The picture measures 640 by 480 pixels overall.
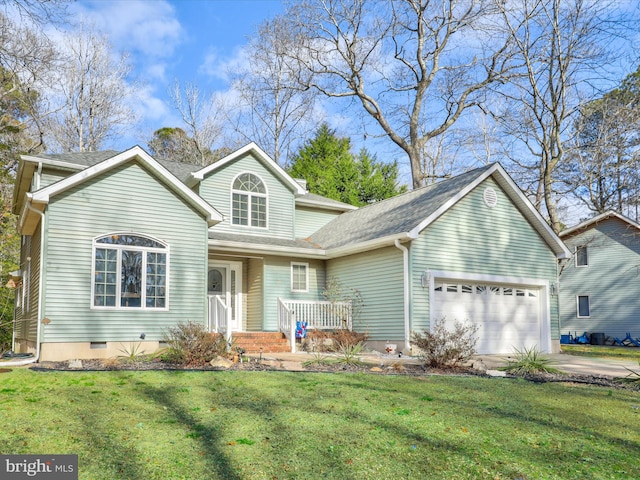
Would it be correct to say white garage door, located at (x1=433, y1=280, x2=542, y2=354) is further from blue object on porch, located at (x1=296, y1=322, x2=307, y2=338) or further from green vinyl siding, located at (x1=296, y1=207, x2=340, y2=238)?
green vinyl siding, located at (x1=296, y1=207, x2=340, y2=238)

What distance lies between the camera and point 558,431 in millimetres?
6266

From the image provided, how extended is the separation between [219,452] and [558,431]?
12.2 ft

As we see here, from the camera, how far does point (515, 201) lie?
1764cm

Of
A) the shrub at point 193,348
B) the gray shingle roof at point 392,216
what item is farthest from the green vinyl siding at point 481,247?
the shrub at point 193,348

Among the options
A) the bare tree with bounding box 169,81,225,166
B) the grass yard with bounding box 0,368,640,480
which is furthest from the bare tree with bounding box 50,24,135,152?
the grass yard with bounding box 0,368,640,480

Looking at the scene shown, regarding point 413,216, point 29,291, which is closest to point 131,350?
point 29,291

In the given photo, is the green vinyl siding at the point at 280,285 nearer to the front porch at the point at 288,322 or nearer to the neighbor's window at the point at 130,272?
the front porch at the point at 288,322

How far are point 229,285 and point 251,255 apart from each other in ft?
4.15

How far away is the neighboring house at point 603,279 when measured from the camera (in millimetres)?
27484

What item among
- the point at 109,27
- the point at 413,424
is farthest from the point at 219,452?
the point at 109,27

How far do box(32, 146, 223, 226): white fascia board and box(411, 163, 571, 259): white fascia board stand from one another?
537 cm

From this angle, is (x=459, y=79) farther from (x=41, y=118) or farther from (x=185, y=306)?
(x=41, y=118)

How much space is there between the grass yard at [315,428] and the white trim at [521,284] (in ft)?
21.6

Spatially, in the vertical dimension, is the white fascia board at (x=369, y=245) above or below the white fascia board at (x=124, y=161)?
below
